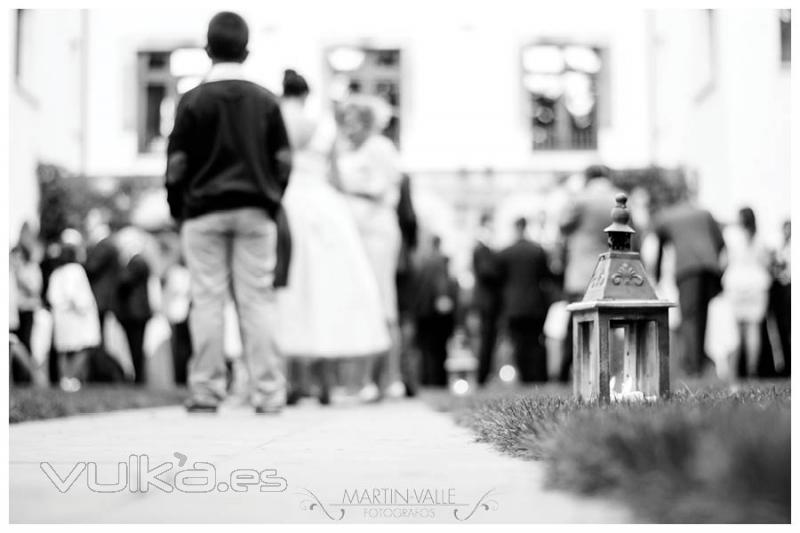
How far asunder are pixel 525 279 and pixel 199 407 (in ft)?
18.6

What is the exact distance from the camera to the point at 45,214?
67.8ft

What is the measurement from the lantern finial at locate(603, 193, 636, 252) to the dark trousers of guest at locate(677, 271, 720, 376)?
5745 mm

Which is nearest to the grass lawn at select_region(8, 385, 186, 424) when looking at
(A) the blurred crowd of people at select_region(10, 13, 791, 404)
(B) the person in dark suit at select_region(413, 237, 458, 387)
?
(A) the blurred crowd of people at select_region(10, 13, 791, 404)

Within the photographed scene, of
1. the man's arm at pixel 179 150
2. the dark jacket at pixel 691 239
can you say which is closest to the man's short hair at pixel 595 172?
the dark jacket at pixel 691 239

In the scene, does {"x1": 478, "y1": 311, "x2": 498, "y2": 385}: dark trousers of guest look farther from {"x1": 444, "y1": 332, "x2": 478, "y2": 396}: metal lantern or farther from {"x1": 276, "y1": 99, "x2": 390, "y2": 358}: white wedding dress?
{"x1": 444, "y1": 332, "x2": 478, "y2": 396}: metal lantern

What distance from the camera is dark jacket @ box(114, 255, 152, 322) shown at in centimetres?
1166

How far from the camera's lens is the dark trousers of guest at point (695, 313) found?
381 inches

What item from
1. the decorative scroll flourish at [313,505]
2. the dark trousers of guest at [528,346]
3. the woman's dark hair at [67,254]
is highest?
the woman's dark hair at [67,254]

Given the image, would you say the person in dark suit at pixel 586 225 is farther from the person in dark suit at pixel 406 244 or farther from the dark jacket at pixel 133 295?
the dark jacket at pixel 133 295

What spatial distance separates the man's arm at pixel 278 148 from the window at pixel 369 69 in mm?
16039

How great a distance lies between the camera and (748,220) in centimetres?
1086

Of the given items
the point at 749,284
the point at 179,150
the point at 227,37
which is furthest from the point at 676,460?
the point at 749,284

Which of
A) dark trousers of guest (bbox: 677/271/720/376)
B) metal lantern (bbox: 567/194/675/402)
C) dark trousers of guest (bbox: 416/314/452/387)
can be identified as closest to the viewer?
metal lantern (bbox: 567/194/675/402)

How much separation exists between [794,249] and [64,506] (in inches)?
86.3
